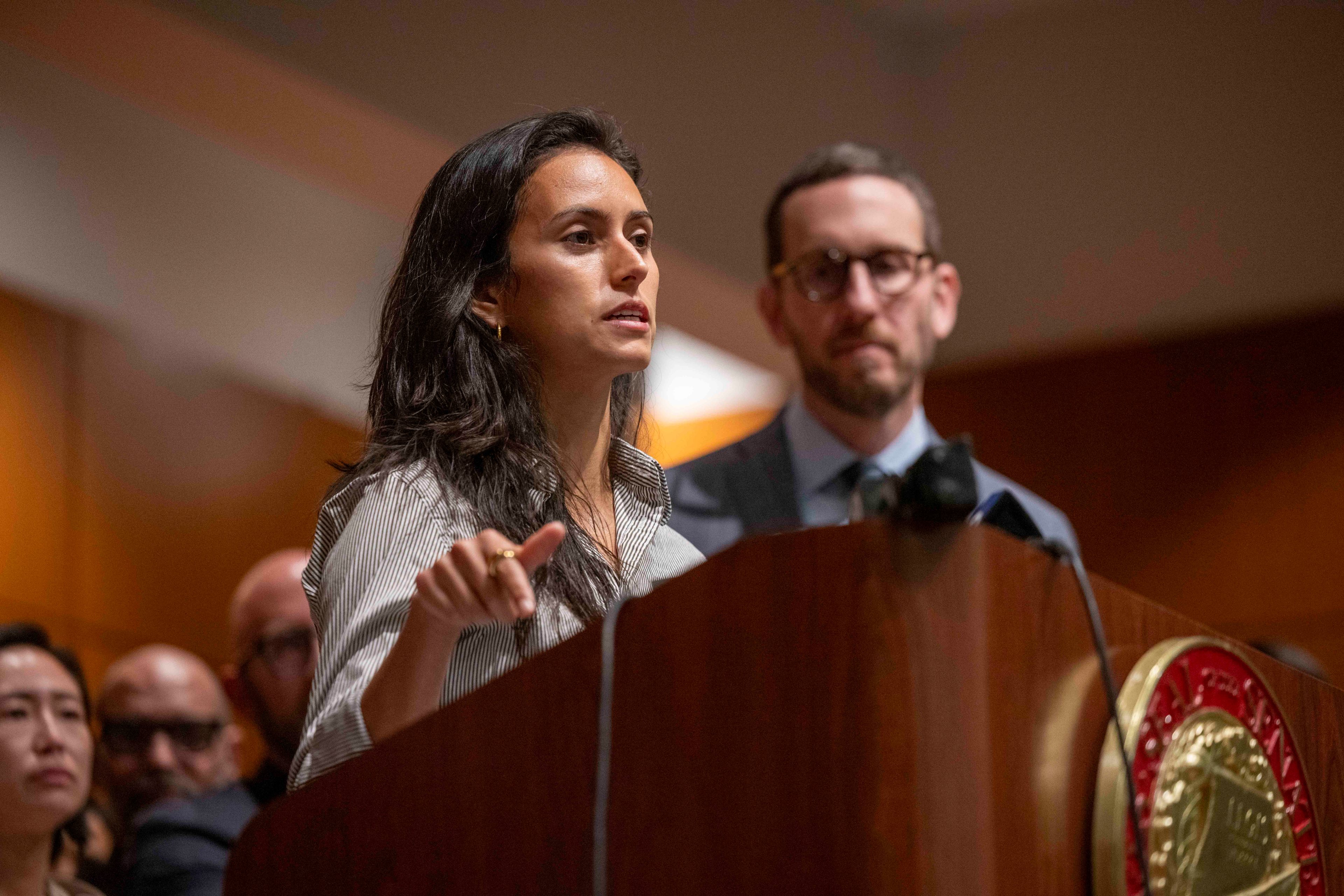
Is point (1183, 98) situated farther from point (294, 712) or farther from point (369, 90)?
point (294, 712)

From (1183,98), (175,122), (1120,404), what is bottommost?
(1120,404)

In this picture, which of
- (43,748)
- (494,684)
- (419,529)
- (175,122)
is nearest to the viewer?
(494,684)

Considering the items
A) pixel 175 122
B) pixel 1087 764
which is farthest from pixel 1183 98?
pixel 1087 764

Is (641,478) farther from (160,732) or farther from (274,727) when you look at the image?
(160,732)

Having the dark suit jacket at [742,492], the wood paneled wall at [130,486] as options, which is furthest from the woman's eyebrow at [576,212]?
the wood paneled wall at [130,486]

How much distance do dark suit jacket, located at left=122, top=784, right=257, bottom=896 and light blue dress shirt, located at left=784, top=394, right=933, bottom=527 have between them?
982 millimetres

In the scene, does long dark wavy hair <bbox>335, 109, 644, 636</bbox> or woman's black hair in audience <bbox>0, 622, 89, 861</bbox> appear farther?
woman's black hair in audience <bbox>0, 622, 89, 861</bbox>

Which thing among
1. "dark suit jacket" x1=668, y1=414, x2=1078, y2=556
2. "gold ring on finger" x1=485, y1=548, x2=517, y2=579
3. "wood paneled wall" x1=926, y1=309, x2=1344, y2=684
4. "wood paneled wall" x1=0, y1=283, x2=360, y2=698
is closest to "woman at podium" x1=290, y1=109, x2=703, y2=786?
"gold ring on finger" x1=485, y1=548, x2=517, y2=579

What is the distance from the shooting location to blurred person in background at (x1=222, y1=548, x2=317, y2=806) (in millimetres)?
2600

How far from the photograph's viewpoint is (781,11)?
161 inches

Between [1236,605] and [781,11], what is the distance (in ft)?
6.64

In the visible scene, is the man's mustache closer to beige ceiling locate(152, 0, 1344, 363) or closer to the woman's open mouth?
beige ceiling locate(152, 0, 1344, 363)

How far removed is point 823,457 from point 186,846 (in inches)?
45.3

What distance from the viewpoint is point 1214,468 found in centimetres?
431
